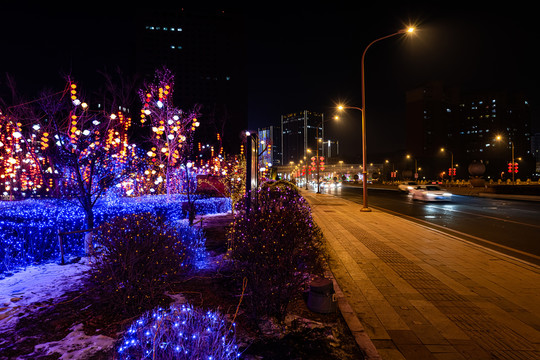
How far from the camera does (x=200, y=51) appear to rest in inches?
3506

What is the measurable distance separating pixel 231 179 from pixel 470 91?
15153cm

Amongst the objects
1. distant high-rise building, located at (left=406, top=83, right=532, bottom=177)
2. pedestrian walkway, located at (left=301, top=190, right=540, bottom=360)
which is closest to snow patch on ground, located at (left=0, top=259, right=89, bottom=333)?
pedestrian walkway, located at (left=301, top=190, right=540, bottom=360)

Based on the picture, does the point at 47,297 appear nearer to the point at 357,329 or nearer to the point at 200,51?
the point at 357,329

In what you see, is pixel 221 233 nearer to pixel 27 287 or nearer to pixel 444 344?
pixel 27 287

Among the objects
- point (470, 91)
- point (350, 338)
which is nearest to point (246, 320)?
point (350, 338)

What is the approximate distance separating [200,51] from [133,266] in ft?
315

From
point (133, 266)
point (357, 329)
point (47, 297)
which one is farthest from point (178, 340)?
point (47, 297)

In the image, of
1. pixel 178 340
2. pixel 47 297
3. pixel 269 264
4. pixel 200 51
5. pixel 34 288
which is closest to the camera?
pixel 178 340

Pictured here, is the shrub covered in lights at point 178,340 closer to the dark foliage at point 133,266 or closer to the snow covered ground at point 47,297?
the snow covered ground at point 47,297

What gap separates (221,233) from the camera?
986cm

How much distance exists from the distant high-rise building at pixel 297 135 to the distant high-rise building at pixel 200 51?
82.6 feet

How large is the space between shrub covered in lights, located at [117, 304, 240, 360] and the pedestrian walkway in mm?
1742

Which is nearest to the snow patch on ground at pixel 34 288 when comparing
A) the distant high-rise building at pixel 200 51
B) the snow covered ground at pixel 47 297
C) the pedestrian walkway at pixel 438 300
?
the snow covered ground at pixel 47 297

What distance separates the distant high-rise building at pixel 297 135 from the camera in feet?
342
